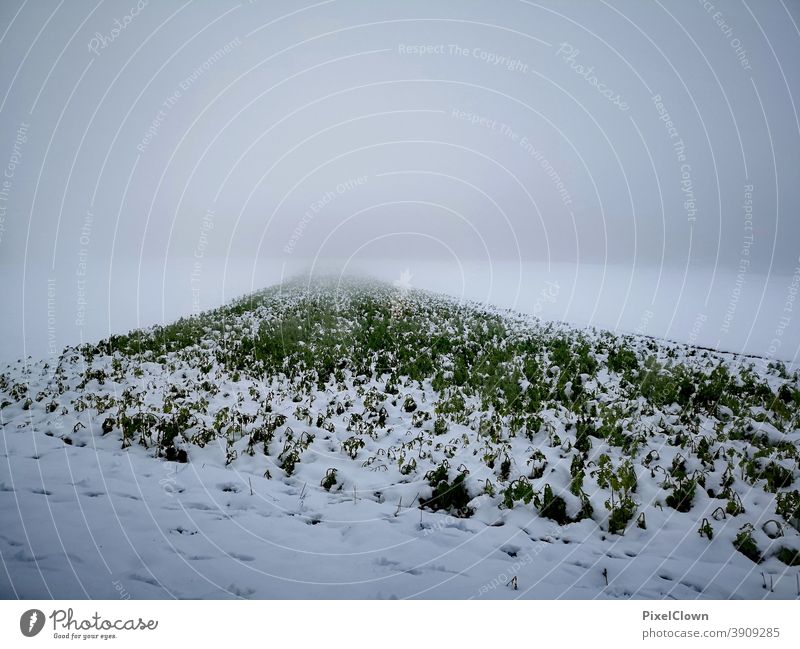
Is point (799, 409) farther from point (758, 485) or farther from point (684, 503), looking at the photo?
point (684, 503)

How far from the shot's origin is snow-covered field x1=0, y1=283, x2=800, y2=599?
155 inches

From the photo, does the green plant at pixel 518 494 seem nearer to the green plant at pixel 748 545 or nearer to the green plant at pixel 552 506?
the green plant at pixel 552 506

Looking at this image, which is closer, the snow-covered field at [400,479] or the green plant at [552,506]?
the snow-covered field at [400,479]

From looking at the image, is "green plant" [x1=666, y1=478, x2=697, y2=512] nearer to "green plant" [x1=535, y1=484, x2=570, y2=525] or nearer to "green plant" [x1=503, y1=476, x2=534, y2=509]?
"green plant" [x1=535, y1=484, x2=570, y2=525]

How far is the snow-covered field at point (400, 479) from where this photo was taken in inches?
155

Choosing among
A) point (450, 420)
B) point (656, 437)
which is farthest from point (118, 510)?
point (656, 437)

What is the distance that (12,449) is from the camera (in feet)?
20.4

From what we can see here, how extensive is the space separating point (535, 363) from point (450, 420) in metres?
4.81

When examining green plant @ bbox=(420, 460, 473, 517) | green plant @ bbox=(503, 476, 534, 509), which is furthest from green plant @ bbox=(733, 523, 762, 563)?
green plant @ bbox=(420, 460, 473, 517)
